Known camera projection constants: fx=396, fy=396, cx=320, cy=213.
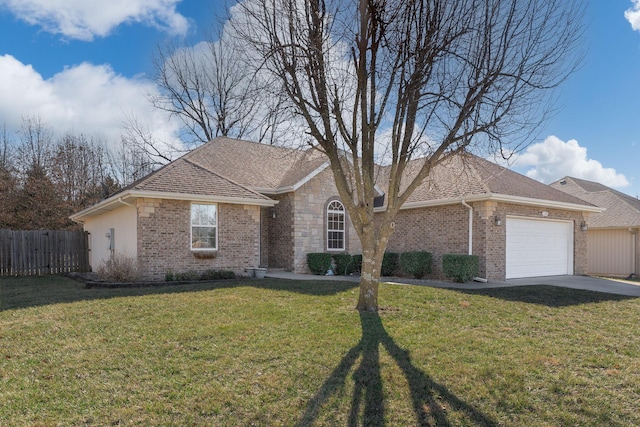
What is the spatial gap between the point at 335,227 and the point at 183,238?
633cm

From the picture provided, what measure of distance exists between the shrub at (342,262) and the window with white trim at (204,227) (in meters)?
4.81

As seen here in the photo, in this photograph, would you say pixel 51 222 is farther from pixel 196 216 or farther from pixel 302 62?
pixel 302 62

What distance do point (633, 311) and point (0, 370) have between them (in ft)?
36.3

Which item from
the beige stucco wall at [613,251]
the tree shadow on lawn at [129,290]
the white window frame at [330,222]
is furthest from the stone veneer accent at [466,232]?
the tree shadow on lawn at [129,290]

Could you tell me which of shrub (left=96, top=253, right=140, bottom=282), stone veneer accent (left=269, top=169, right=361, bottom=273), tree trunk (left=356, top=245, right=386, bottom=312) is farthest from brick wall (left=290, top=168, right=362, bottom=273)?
tree trunk (left=356, top=245, right=386, bottom=312)

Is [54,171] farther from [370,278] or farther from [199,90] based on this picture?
[370,278]

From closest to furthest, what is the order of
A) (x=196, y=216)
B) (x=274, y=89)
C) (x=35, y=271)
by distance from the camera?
(x=274, y=89)
(x=196, y=216)
(x=35, y=271)

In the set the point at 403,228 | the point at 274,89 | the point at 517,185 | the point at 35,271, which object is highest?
the point at 274,89

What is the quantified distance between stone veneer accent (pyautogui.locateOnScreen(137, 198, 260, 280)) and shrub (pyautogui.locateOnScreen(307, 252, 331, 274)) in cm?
213

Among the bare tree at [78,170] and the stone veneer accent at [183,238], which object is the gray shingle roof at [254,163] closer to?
the stone veneer accent at [183,238]

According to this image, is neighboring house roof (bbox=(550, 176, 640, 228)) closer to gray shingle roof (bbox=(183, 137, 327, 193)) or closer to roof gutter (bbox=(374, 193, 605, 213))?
roof gutter (bbox=(374, 193, 605, 213))

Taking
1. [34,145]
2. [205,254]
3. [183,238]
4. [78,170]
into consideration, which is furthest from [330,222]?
[34,145]

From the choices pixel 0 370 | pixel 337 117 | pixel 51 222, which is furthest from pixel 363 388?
pixel 51 222

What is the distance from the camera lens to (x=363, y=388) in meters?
4.29
